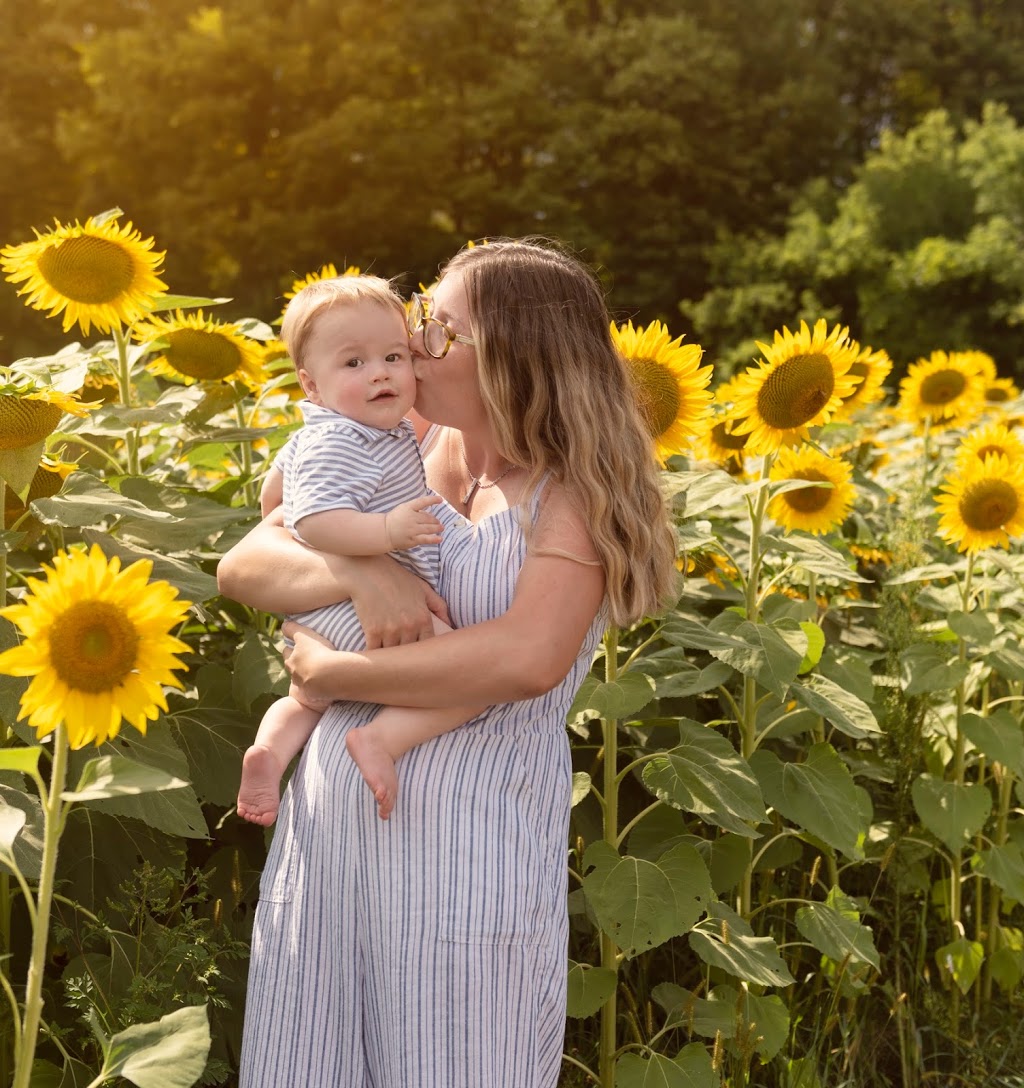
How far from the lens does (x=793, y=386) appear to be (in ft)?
9.57

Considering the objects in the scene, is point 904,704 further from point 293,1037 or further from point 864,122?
point 864,122

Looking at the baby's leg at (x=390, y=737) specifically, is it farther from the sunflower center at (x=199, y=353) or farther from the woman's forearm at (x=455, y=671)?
the sunflower center at (x=199, y=353)

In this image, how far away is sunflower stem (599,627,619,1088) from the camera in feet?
8.79

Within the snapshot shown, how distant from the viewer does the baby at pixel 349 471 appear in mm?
1944

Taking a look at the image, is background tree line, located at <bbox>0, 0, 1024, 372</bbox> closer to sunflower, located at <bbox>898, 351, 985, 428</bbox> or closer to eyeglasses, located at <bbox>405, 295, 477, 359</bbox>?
sunflower, located at <bbox>898, 351, 985, 428</bbox>

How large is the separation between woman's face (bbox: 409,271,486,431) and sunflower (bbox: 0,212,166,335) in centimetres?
96

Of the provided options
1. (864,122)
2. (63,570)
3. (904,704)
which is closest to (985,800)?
(904,704)

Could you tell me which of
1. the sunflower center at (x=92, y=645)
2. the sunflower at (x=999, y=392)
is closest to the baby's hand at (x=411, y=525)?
the sunflower center at (x=92, y=645)

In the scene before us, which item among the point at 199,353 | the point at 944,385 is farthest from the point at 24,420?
the point at 944,385

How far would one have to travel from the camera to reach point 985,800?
3.28 metres

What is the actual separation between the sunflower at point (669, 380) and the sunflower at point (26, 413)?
119 cm

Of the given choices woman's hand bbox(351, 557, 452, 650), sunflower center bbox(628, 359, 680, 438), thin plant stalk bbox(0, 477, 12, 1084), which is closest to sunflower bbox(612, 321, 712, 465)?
sunflower center bbox(628, 359, 680, 438)

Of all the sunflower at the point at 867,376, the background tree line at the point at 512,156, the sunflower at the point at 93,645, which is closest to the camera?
the sunflower at the point at 93,645

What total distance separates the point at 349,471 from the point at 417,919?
0.68 meters
